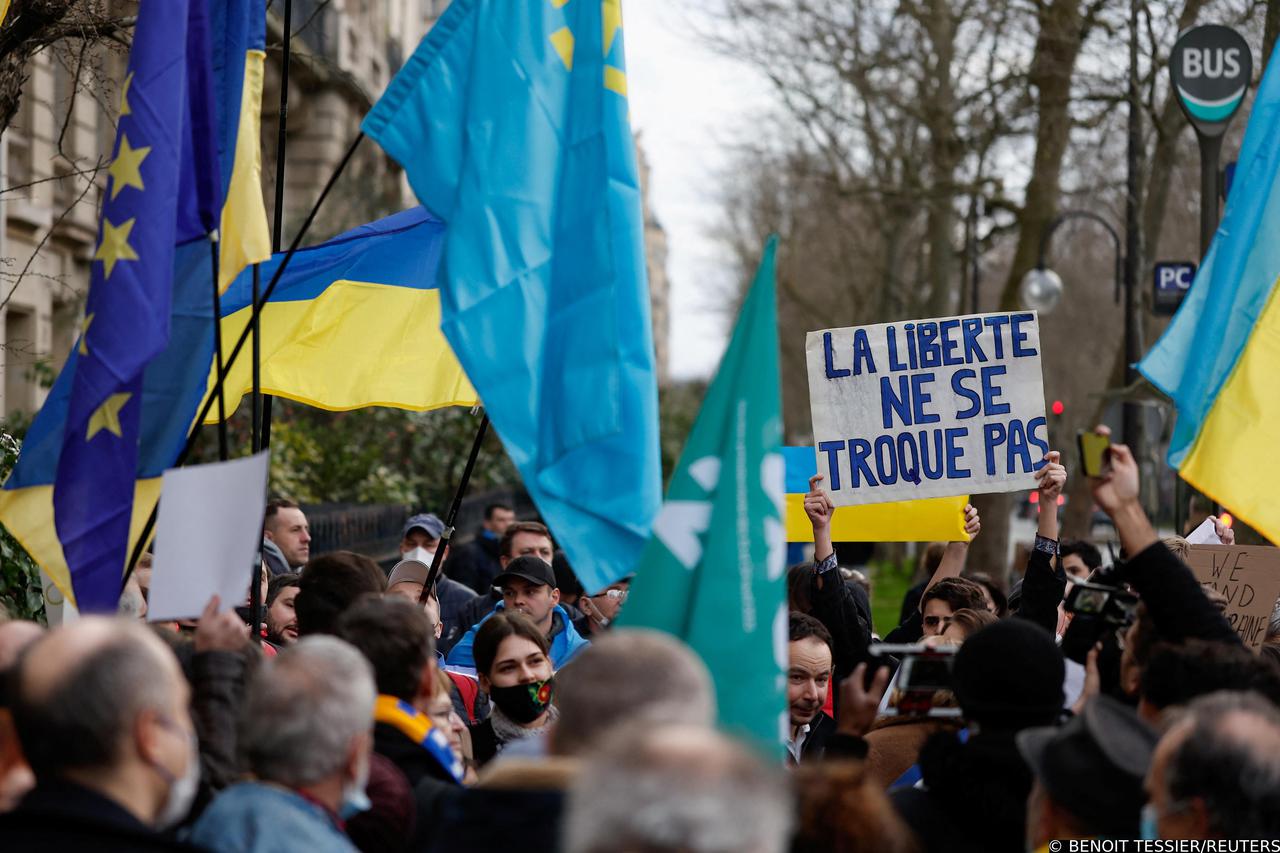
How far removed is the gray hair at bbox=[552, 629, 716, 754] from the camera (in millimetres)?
3006

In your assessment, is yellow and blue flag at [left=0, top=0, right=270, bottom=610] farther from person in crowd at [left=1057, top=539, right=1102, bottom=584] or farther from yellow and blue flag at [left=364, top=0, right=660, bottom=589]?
person in crowd at [left=1057, top=539, right=1102, bottom=584]

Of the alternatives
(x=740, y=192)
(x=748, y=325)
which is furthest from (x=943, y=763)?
(x=740, y=192)

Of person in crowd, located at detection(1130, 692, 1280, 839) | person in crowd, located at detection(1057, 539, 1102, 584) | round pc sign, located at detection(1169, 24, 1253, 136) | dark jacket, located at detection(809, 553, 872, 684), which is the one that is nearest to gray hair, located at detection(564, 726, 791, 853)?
person in crowd, located at detection(1130, 692, 1280, 839)

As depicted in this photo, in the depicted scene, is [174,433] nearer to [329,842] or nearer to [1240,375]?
[329,842]

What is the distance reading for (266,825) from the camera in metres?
3.23

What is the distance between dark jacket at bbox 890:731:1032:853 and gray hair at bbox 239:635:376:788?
1.29 m

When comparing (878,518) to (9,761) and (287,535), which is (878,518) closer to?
(287,535)

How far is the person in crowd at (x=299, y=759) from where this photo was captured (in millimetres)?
3250

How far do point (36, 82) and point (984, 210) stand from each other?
43.0 feet

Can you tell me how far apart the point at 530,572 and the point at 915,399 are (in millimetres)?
1964

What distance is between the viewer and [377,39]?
39438mm

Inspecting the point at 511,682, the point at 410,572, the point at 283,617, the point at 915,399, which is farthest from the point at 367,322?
the point at 915,399

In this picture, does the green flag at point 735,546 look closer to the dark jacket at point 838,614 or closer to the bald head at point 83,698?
the bald head at point 83,698

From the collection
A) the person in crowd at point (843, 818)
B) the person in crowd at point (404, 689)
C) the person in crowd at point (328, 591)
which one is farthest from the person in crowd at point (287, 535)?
the person in crowd at point (843, 818)
